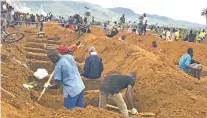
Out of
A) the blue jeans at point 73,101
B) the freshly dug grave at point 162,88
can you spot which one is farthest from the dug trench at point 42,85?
the blue jeans at point 73,101

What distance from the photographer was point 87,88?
12.4 metres

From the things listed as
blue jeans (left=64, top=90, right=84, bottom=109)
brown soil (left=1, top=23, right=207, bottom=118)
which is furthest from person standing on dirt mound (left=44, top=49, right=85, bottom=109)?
brown soil (left=1, top=23, right=207, bottom=118)

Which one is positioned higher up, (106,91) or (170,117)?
(106,91)

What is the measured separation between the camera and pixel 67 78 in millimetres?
7082

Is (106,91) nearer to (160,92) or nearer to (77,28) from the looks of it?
(160,92)

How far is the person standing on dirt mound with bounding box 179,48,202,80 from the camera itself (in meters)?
11.9

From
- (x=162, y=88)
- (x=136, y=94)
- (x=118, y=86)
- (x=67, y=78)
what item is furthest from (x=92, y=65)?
(x=67, y=78)

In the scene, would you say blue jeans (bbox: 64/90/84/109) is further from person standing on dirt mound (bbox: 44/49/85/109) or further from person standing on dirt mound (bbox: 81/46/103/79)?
person standing on dirt mound (bbox: 81/46/103/79)

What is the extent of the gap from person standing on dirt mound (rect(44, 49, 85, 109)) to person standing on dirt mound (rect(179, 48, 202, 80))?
5482mm

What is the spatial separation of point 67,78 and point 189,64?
6.09 metres

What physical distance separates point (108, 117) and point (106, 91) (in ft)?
5.67

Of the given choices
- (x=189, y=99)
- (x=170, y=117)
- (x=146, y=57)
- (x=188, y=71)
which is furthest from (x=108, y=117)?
(x=146, y=57)

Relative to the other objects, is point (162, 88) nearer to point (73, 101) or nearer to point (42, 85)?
point (42, 85)

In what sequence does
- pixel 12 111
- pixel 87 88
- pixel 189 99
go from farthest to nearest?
1. pixel 87 88
2. pixel 189 99
3. pixel 12 111
